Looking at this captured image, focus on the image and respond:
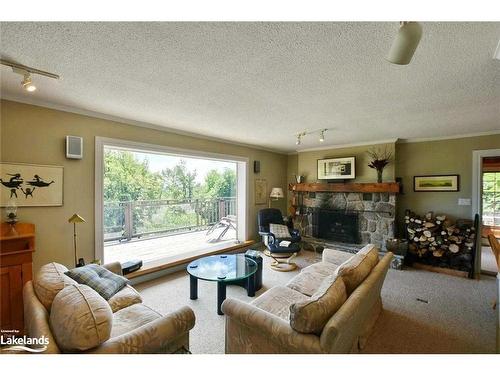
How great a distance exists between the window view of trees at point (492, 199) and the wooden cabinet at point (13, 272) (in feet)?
28.7

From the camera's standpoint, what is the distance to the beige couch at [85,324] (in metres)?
1.10

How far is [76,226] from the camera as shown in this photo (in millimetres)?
2693

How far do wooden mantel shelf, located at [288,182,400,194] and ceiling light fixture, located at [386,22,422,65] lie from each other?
3.46m

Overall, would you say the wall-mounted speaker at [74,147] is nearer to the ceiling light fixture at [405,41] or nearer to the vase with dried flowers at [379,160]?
the ceiling light fixture at [405,41]

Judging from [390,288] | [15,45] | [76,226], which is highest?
[15,45]

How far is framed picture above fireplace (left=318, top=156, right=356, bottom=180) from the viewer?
459 cm

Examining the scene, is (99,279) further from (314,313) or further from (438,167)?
(438,167)

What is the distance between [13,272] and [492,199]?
8.96 m

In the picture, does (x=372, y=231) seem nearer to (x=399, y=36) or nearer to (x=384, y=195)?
(x=384, y=195)

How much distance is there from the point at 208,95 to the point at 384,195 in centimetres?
376

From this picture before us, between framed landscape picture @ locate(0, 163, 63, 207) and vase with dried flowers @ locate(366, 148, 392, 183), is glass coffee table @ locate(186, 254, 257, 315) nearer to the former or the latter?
framed landscape picture @ locate(0, 163, 63, 207)

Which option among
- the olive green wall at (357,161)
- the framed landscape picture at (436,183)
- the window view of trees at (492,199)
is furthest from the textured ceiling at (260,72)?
the window view of trees at (492,199)
